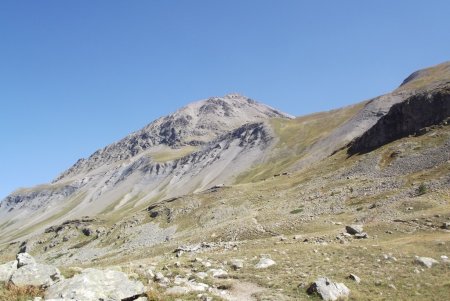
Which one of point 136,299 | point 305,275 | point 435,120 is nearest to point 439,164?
point 435,120

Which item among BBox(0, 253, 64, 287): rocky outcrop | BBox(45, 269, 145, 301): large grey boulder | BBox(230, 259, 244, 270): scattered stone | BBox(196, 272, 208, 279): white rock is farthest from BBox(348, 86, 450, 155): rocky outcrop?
BBox(0, 253, 64, 287): rocky outcrop

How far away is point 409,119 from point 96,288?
299ft

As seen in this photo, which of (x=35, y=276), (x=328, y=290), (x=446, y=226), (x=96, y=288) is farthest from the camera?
(x=446, y=226)

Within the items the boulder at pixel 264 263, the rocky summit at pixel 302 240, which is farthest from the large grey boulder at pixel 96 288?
the boulder at pixel 264 263

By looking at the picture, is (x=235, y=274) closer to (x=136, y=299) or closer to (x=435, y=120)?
(x=136, y=299)

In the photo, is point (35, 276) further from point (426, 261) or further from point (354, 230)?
point (354, 230)

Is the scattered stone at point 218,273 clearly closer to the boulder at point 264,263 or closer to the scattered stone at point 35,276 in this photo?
the boulder at point 264,263

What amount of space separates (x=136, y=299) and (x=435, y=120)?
86231 mm

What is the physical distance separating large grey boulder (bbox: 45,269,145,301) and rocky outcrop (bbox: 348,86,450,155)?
3261 inches

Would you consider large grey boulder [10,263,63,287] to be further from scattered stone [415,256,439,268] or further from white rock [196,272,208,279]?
scattered stone [415,256,439,268]

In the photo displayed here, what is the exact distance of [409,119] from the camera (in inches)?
3775

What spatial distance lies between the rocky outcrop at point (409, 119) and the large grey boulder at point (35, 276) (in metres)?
83.6

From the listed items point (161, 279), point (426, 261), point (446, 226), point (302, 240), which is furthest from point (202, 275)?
point (446, 226)

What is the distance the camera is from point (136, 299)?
1814 cm
